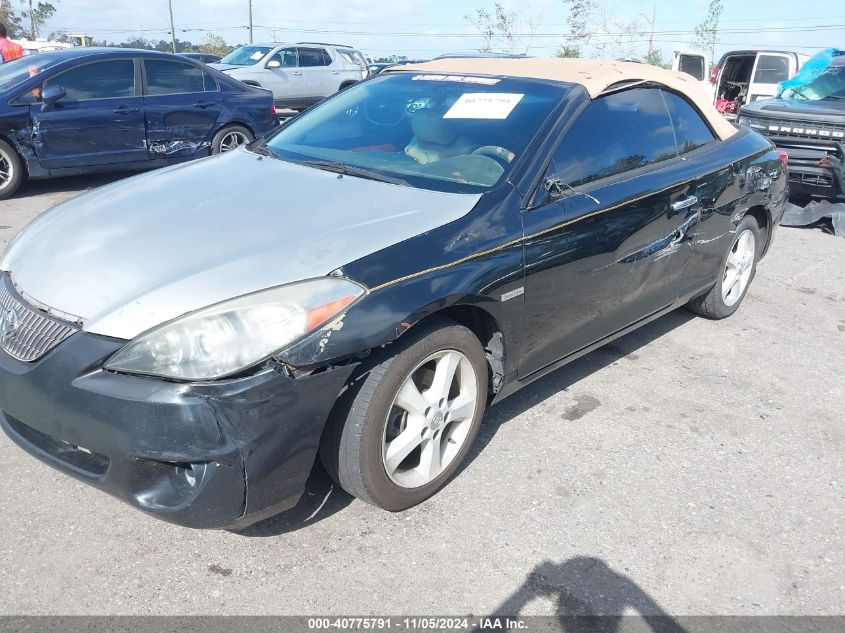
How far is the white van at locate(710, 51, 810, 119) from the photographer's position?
50.6 feet

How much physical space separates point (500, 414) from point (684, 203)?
1.49 m

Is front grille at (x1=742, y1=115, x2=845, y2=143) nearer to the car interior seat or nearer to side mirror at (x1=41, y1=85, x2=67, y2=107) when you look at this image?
the car interior seat

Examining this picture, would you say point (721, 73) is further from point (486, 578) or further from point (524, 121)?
point (486, 578)

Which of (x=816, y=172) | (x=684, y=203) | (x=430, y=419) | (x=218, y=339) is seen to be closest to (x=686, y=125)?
(x=684, y=203)

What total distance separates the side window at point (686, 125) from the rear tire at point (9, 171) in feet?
20.6

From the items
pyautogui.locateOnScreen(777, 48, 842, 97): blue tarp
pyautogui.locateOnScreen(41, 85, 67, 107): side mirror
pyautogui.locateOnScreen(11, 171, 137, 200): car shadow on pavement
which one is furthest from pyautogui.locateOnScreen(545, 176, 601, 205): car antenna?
pyautogui.locateOnScreen(777, 48, 842, 97): blue tarp

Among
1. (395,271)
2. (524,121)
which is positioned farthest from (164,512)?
(524,121)

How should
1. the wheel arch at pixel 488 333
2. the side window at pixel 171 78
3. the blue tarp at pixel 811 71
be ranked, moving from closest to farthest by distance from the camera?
the wheel arch at pixel 488 333
the side window at pixel 171 78
the blue tarp at pixel 811 71

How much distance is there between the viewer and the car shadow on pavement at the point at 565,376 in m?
3.41

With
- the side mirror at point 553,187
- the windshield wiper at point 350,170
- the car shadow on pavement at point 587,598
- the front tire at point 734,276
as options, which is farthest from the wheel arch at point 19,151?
the car shadow on pavement at point 587,598

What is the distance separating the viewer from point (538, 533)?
271 centimetres

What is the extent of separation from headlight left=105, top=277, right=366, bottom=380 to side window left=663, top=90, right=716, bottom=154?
2646mm

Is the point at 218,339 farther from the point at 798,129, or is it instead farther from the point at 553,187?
the point at 798,129

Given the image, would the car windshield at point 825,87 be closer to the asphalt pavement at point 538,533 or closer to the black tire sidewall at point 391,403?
the asphalt pavement at point 538,533
